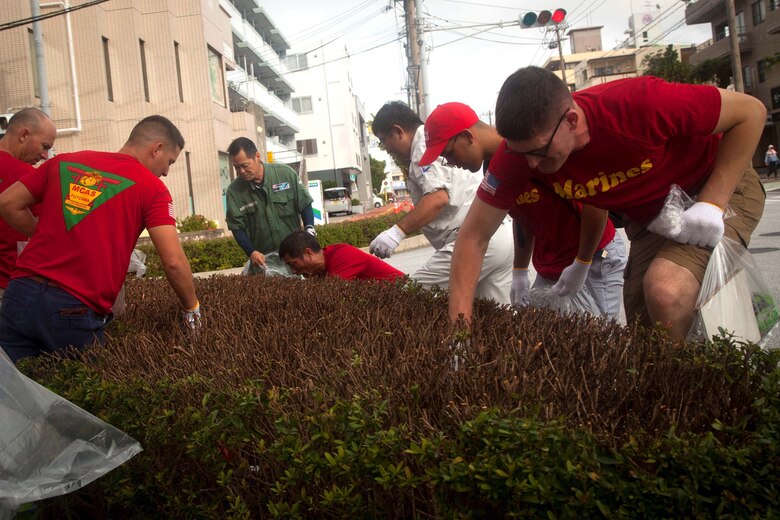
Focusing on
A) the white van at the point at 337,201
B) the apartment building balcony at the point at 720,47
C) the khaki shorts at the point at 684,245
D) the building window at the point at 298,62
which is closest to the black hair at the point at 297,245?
the khaki shorts at the point at 684,245

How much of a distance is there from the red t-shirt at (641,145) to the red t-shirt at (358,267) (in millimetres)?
2693

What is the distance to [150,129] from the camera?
13.8 feet

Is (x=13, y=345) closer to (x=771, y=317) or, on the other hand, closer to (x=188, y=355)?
(x=188, y=355)

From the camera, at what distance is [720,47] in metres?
47.4

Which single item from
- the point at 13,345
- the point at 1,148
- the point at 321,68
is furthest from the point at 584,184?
the point at 321,68

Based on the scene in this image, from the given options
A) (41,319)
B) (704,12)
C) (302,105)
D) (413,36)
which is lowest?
(41,319)

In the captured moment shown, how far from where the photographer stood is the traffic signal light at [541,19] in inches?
688

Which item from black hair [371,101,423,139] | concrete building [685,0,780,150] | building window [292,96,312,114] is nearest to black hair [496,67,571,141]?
black hair [371,101,423,139]

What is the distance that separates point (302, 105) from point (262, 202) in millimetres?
68465

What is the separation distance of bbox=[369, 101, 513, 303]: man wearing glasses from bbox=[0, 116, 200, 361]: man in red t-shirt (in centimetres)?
170

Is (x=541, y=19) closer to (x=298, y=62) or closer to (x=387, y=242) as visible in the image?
(x=387, y=242)

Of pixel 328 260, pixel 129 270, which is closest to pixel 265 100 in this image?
pixel 328 260

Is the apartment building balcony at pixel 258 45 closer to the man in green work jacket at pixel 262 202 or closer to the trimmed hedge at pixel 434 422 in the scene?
the man in green work jacket at pixel 262 202

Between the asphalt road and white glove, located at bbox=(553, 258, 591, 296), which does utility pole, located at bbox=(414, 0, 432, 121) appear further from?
white glove, located at bbox=(553, 258, 591, 296)
